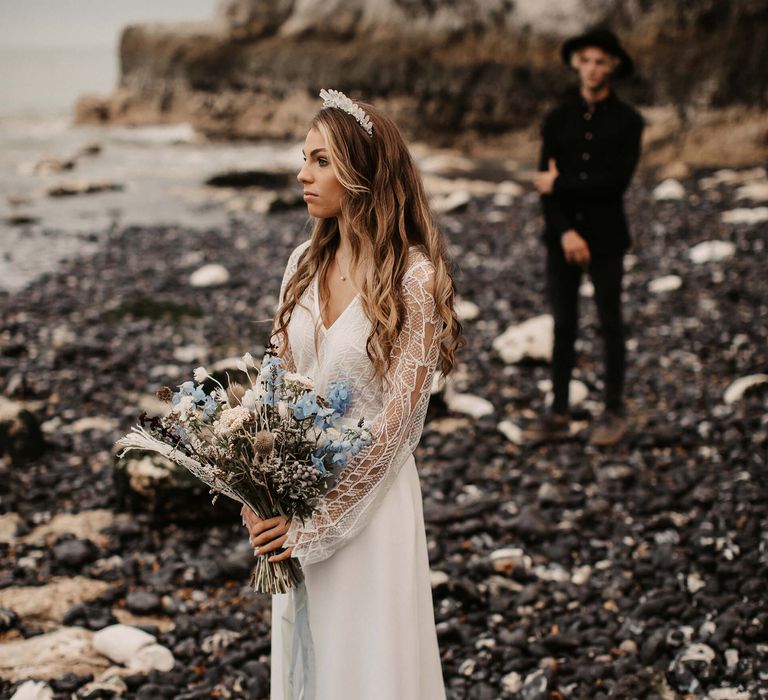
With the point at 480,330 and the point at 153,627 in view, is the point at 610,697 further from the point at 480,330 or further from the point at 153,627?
the point at 480,330

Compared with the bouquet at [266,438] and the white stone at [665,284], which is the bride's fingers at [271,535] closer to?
the bouquet at [266,438]

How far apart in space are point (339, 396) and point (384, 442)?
0.23m

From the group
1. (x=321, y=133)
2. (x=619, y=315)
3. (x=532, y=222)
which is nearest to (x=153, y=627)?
(x=321, y=133)

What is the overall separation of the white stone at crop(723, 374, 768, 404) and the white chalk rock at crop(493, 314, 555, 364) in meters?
1.74

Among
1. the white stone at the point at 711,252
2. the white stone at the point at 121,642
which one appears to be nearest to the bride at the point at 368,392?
the white stone at the point at 121,642

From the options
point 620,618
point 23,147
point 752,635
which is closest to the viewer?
point 752,635

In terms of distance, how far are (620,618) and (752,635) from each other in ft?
2.13

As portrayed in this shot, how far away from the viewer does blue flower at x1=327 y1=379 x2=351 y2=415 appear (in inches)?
98.0

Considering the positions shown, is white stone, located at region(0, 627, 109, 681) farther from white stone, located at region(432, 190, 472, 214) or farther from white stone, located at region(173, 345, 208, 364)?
white stone, located at region(432, 190, 472, 214)

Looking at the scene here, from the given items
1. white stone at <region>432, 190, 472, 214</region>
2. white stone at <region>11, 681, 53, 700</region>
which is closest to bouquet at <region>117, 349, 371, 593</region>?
white stone at <region>11, 681, 53, 700</region>

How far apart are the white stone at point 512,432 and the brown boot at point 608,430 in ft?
1.80

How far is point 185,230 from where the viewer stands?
1662 cm

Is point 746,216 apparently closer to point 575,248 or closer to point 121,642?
point 575,248

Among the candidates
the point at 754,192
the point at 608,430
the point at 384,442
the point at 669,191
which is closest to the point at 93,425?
the point at 608,430
